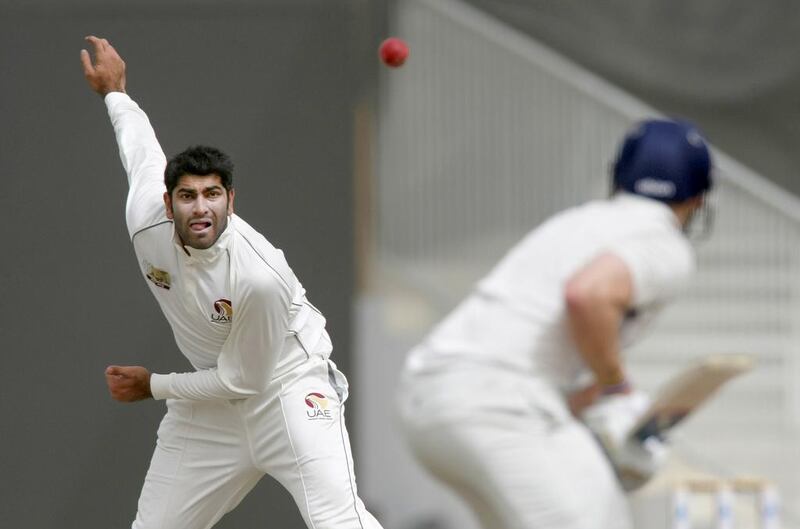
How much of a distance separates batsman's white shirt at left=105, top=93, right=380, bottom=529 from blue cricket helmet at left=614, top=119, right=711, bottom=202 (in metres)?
1.15

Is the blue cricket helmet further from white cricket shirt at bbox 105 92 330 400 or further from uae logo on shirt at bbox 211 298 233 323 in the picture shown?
uae logo on shirt at bbox 211 298 233 323

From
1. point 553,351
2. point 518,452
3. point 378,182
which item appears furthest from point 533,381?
point 378,182

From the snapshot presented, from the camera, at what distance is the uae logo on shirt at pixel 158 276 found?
13.0 ft

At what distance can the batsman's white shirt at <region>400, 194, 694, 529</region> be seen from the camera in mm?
4676

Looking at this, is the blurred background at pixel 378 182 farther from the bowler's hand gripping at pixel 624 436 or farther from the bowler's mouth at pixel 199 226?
the bowler's mouth at pixel 199 226

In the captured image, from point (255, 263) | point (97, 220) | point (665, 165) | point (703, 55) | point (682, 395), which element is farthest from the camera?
point (703, 55)

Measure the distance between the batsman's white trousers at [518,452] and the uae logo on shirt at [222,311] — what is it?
1.00m

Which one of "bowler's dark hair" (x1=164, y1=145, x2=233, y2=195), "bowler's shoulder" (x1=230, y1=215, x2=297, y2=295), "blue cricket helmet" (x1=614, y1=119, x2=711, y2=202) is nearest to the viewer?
"bowler's dark hair" (x1=164, y1=145, x2=233, y2=195)

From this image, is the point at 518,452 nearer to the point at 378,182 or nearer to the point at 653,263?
the point at 653,263

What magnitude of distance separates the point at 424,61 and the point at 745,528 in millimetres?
2422

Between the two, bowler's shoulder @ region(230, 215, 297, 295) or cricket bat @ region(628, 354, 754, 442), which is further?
cricket bat @ region(628, 354, 754, 442)

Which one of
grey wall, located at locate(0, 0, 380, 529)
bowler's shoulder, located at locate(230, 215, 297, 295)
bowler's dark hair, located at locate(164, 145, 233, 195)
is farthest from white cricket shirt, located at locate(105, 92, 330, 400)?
grey wall, located at locate(0, 0, 380, 529)

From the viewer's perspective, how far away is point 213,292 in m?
3.92

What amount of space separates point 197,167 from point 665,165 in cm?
168
